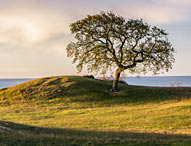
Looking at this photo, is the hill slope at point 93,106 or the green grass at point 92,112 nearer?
the green grass at point 92,112

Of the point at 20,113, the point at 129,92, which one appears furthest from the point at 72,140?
the point at 129,92

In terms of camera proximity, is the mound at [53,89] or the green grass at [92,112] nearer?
the green grass at [92,112]

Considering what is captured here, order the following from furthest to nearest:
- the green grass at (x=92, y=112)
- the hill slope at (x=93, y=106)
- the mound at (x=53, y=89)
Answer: the mound at (x=53, y=89) → the hill slope at (x=93, y=106) → the green grass at (x=92, y=112)

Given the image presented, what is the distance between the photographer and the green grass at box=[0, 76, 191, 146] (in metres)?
16.3

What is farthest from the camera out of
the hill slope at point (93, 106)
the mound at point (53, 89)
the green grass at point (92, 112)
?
the mound at point (53, 89)

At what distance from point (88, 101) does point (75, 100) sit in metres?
2.17

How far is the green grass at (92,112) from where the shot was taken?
16.3 m

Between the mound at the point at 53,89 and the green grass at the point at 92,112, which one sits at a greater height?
the mound at the point at 53,89

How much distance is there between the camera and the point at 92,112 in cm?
3094

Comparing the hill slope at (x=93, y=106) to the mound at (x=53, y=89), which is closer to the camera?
the hill slope at (x=93, y=106)

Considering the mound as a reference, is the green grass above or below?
below

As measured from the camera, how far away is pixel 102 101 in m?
38.3

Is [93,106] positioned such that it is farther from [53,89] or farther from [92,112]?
[53,89]

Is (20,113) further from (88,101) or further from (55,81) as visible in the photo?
(55,81)
